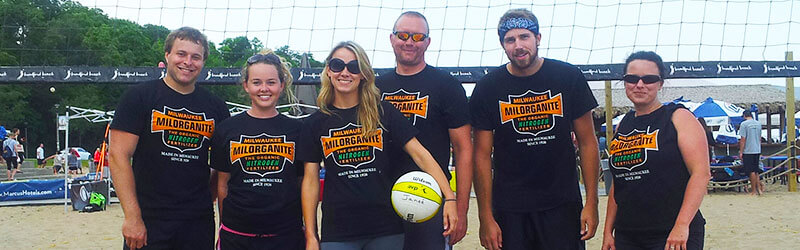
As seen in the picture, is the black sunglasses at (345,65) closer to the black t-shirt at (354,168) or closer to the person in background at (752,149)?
the black t-shirt at (354,168)

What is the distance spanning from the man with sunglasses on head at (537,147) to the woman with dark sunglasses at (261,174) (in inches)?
36.2

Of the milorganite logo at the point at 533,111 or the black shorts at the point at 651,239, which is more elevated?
the milorganite logo at the point at 533,111

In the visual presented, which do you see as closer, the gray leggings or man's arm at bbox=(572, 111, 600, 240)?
the gray leggings

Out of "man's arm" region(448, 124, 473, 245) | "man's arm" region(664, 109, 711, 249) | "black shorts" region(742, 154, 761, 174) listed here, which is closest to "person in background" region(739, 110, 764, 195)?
"black shorts" region(742, 154, 761, 174)

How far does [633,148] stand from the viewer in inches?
119

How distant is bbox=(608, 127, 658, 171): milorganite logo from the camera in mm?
2973

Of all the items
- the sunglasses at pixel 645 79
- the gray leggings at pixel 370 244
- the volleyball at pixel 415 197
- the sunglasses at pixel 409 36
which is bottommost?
the gray leggings at pixel 370 244

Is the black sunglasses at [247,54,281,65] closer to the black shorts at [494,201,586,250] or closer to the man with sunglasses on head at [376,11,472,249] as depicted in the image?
the man with sunglasses on head at [376,11,472,249]

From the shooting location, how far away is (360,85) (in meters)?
2.98

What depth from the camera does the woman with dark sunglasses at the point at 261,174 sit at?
9.97 feet

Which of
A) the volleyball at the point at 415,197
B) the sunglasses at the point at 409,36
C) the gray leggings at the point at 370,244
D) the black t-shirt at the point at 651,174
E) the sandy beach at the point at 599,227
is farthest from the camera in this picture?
the sandy beach at the point at 599,227

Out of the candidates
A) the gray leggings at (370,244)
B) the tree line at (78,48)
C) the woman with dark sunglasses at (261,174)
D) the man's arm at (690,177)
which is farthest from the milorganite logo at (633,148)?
the tree line at (78,48)

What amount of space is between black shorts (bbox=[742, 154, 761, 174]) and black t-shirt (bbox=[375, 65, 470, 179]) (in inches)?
368

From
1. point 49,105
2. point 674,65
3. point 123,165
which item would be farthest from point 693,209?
point 49,105
